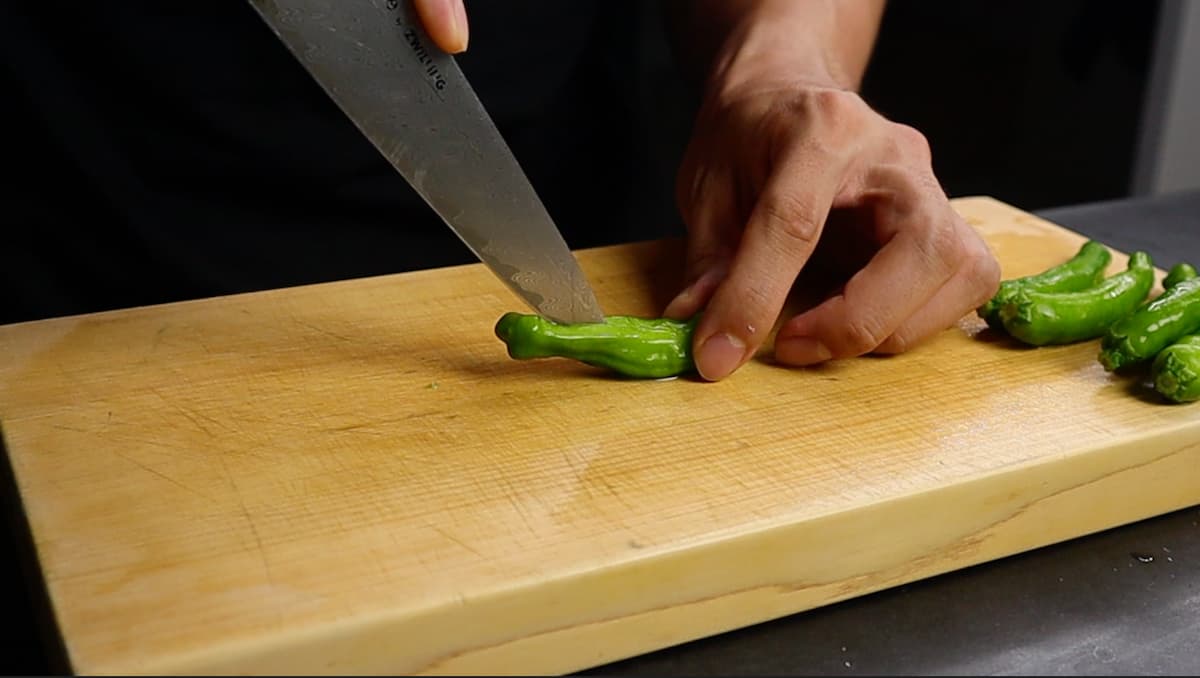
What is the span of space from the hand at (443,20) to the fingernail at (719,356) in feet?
1.64

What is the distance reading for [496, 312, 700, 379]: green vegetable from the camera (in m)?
1.66

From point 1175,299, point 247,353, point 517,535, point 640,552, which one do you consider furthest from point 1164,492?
point 247,353

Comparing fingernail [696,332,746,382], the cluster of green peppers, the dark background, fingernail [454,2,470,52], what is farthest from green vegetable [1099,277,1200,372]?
the dark background

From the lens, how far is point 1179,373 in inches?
63.2

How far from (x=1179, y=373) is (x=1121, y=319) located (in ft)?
0.67

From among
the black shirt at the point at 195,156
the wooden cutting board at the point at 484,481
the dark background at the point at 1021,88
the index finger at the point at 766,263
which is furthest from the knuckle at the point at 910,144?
the dark background at the point at 1021,88

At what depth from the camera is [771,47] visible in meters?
2.13

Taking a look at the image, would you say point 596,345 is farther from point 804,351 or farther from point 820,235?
point 820,235

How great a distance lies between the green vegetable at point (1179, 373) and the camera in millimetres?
1603

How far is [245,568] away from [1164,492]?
1126mm

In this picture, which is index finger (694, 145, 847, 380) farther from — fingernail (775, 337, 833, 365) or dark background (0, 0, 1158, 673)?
dark background (0, 0, 1158, 673)

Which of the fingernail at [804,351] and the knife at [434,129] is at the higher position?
the knife at [434,129]

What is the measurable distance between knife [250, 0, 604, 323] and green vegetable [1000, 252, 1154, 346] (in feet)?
1.97

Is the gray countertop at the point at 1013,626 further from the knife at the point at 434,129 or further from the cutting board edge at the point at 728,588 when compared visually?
the knife at the point at 434,129
